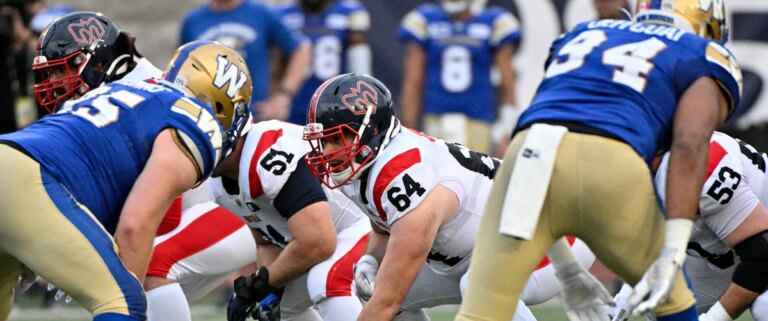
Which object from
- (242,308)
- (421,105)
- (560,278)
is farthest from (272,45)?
(560,278)

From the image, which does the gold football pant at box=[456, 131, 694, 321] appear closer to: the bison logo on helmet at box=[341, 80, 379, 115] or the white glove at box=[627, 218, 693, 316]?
the white glove at box=[627, 218, 693, 316]

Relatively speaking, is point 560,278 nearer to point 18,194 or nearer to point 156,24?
point 18,194

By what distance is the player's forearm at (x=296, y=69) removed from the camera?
929 centimetres

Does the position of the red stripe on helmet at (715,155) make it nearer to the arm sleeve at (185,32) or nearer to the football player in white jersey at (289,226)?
the football player in white jersey at (289,226)

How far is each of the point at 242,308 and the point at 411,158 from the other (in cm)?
95

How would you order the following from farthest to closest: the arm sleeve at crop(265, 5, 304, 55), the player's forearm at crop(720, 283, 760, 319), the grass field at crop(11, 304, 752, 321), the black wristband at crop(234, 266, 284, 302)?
Answer: the arm sleeve at crop(265, 5, 304, 55) → the grass field at crop(11, 304, 752, 321) → the black wristband at crop(234, 266, 284, 302) → the player's forearm at crop(720, 283, 760, 319)

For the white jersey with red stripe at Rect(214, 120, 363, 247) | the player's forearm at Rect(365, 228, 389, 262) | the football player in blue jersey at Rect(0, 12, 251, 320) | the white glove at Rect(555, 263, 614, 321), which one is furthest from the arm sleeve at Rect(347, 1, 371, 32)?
the white glove at Rect(555, 263, 614, 321)

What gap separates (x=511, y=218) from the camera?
13.0 feet

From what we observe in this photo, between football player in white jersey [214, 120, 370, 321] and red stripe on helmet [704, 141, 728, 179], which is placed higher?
red stripe on helmet [704, 141, 728, 179]

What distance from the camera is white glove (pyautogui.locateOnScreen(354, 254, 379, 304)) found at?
5383mm

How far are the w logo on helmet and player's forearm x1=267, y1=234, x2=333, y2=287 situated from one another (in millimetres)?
616

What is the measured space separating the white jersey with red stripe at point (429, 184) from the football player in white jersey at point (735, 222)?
26.0 inches

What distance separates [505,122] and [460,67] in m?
0.47

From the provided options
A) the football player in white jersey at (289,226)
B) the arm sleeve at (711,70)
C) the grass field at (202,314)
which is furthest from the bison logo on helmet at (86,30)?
the grass field at (202,314)
